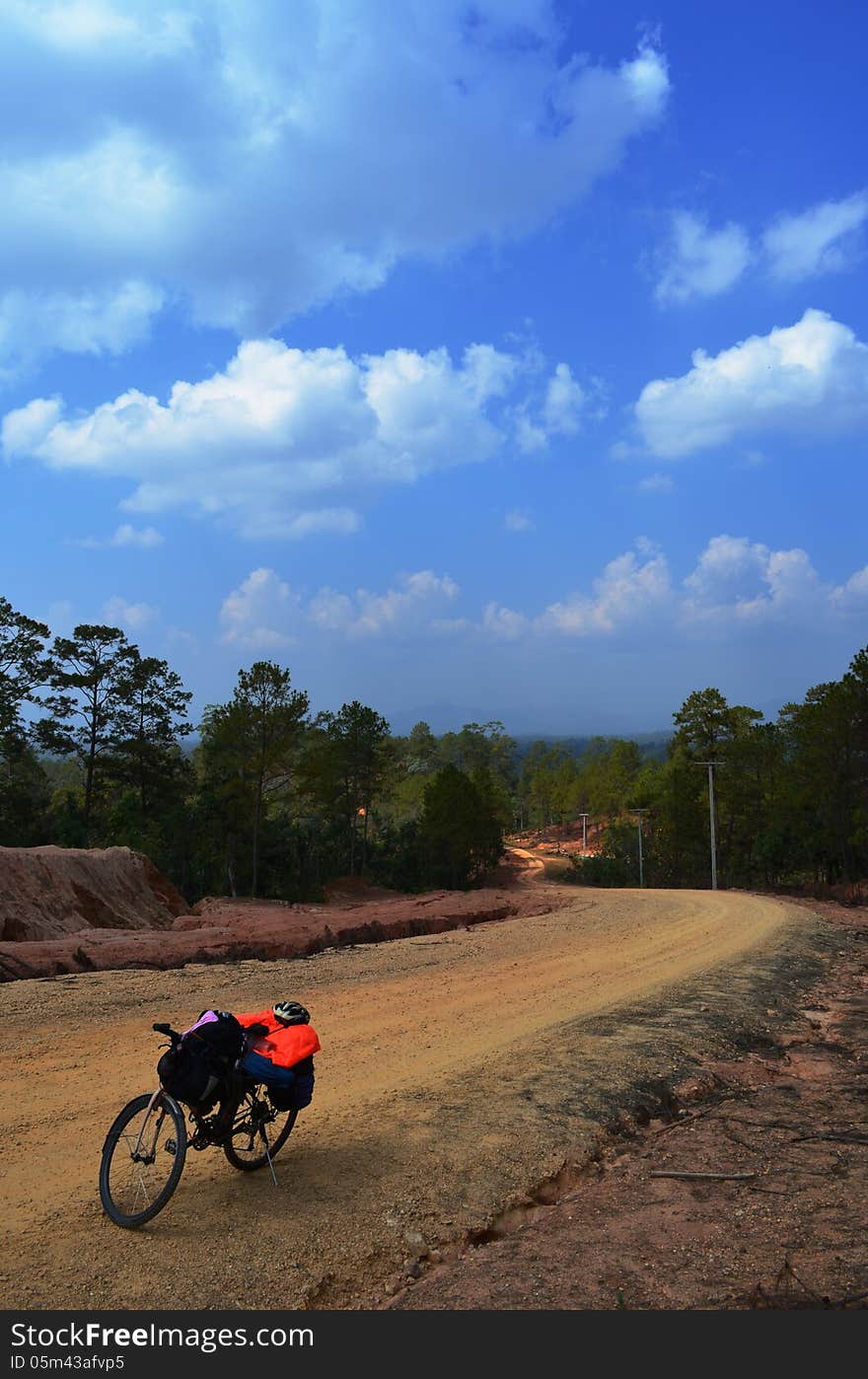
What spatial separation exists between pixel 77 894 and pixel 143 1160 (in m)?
18.5

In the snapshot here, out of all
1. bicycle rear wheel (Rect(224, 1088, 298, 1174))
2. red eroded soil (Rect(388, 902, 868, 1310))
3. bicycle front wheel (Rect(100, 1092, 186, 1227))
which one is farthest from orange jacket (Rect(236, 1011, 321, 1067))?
red eroded soil (Rect(388, 902, 868, 1310))

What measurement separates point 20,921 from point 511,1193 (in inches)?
634

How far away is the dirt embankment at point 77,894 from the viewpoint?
65.7 feet

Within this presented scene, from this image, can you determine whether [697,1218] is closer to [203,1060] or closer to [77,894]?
[203,1060]

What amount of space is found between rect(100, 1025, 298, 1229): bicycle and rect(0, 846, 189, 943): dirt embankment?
13.6 meters

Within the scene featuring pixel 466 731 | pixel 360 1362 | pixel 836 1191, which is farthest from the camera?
pixel 466 731

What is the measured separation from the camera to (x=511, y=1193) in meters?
6.52

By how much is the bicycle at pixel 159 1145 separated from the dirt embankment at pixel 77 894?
44.7 ft

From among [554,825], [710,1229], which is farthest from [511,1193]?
[554,825]

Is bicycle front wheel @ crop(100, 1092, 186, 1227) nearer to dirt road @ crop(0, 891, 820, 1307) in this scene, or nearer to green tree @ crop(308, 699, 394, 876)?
dirt road @ crop(0, 891, 820, 1307)

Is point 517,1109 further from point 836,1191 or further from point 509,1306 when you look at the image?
point 509,1306

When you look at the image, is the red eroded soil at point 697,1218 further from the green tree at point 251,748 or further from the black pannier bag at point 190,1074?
the green tree at point 251,748

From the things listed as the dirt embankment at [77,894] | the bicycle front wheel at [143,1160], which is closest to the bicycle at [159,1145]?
the bicycle front wheel at [143,1160]

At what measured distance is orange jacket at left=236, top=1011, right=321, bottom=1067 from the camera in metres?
6.29
